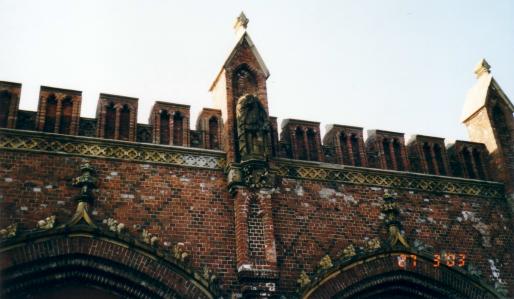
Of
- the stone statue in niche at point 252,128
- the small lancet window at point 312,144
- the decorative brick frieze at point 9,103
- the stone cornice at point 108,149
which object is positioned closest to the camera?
the stone cornice at point 108,149

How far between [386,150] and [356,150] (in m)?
0.76

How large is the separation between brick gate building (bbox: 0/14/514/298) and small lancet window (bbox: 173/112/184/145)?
29mm

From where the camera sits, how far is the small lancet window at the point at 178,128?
12.6m

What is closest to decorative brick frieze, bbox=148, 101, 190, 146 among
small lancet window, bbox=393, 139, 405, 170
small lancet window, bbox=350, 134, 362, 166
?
small lancet window, bbox=350, 134, 362, 166

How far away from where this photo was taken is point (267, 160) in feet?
40.7

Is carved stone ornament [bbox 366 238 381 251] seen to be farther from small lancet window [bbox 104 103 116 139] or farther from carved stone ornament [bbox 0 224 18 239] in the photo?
carved stone ornament [bbox 0 224 18 239]

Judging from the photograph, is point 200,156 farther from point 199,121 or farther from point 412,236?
point 412,236

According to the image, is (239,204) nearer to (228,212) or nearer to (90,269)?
(228,212)

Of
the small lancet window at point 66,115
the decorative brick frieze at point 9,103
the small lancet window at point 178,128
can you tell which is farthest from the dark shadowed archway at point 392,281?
the decorative brick frieze at point 9,103

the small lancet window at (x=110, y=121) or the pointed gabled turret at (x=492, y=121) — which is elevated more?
the pointed gabled turret at (x=492, y=121)

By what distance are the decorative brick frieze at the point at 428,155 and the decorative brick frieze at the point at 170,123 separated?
504 cm

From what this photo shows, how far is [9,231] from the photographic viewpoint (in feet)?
34.2

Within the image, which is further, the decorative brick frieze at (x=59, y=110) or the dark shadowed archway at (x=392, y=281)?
the dark shadowed archway at (x=392, y=281)

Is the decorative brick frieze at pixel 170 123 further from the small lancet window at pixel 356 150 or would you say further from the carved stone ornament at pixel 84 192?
the small lancet window at pixel 356 150
